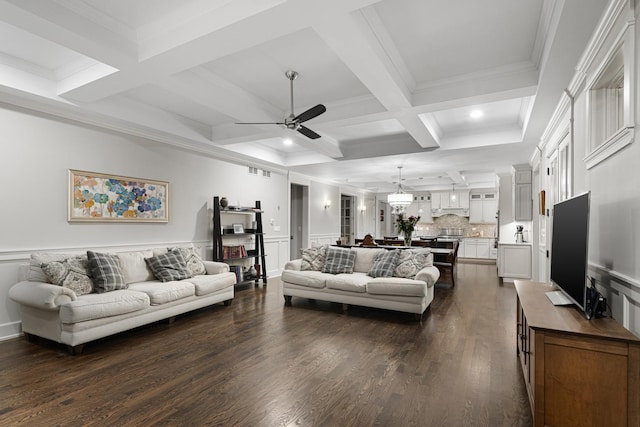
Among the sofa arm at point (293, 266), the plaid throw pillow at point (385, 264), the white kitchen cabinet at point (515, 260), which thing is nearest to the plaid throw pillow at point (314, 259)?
the sofa arm at point (293, 266)

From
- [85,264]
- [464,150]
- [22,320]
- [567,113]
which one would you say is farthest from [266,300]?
[567,113]

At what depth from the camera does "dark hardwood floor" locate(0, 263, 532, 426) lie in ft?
7.07

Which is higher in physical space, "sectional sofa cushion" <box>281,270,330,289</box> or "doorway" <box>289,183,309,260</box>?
"doorway" <box>289,183,309,260</box>

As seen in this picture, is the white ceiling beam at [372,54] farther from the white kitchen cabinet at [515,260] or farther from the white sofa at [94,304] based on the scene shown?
the white kitchen cabinet at [515,260]

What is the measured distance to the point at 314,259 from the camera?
17.5 ft

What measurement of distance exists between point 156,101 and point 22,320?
9.57ft

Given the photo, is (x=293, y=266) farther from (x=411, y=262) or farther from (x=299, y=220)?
(x=299, y=220)

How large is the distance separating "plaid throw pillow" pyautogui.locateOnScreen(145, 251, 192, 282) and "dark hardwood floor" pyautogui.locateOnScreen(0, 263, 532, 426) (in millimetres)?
597

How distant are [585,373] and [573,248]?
814 millimetres

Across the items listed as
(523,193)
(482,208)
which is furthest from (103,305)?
(482,208)

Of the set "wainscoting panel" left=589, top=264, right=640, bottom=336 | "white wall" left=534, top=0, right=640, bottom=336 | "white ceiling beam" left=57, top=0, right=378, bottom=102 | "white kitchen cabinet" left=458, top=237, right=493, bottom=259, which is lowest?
"white kitchen cabinet" left=458, top=237, right=493, bottom=259

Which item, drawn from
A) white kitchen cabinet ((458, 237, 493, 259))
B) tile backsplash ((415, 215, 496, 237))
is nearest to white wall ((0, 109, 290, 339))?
white kitchen cabinet ((458, 237, 493, 259))

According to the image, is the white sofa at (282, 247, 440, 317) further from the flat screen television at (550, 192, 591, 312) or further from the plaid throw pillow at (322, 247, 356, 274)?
the flat screen television at (550, 192, 591, 312)

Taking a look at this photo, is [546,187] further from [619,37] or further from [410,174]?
[410,174]
